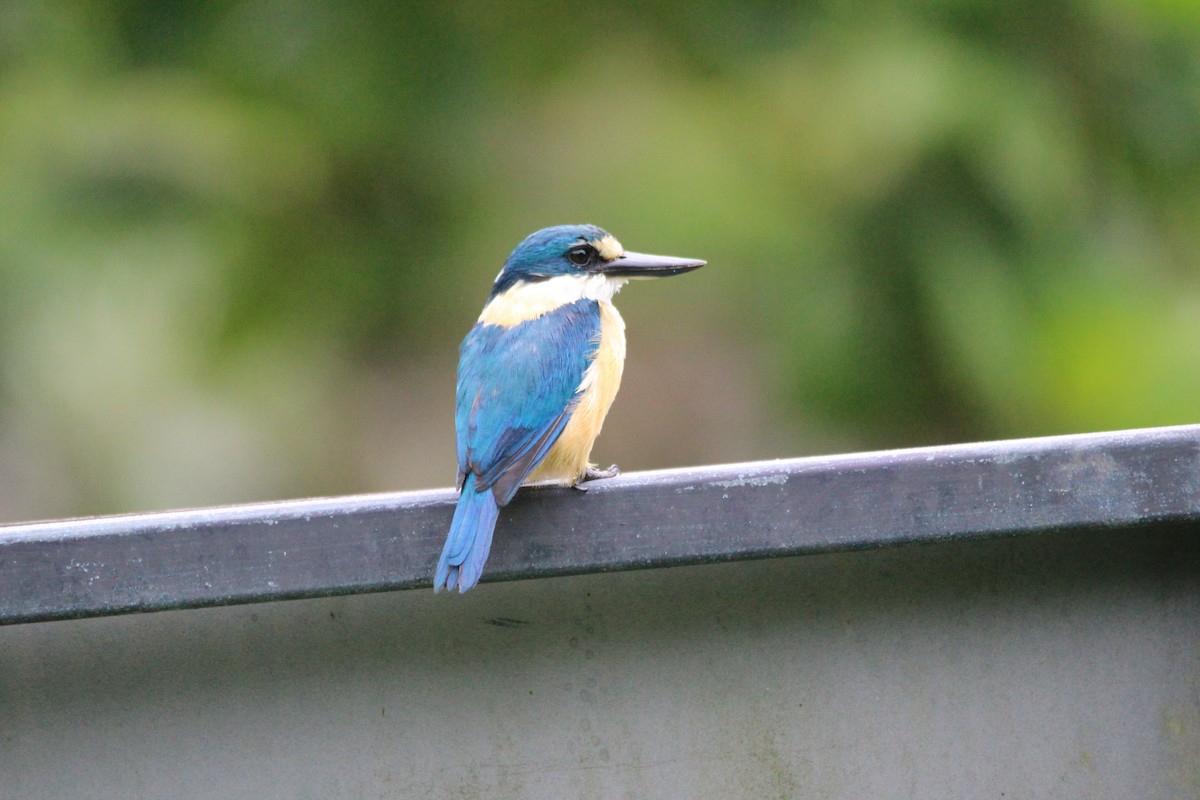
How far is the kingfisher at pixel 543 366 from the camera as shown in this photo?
2328 mm

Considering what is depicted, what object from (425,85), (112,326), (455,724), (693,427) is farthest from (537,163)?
(455,724)

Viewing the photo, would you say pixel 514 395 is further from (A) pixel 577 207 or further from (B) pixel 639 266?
(A) pixel 577 207

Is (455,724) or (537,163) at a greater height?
(537,163)

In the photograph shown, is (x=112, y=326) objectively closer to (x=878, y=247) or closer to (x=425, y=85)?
(x=425, y=85)

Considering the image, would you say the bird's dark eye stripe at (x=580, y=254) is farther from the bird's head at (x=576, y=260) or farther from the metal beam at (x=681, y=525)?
the metal beam at (x=681, y=525)

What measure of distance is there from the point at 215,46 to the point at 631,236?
1671mm

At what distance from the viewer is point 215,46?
180 inches

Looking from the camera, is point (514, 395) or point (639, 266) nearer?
point (514, 395)

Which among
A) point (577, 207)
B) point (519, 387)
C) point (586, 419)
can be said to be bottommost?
point (586, 419)

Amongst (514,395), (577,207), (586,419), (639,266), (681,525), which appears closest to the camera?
(681,525)

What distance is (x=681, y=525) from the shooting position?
5.23ft

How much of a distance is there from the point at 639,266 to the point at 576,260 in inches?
6.1

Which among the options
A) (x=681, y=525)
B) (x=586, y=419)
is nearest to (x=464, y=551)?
(x=681, y=525)

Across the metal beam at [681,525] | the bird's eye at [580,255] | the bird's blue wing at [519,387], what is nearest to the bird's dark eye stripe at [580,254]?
the bird's eye at [580,255]
